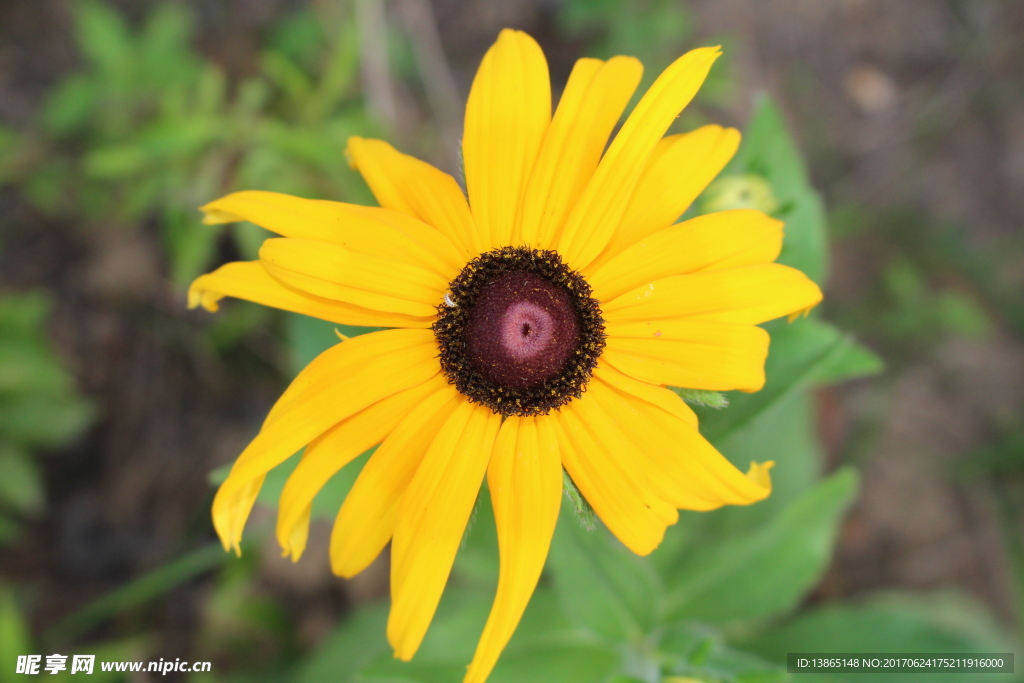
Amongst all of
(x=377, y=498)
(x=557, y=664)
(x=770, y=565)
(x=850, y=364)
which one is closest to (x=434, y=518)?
(x=377, y=498)

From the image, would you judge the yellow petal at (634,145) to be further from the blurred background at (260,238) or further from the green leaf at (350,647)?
the green leaf at (350,647)

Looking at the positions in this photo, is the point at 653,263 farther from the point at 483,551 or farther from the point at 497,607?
the point at 483,551

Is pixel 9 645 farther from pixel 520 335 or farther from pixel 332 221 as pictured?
pixel 520 335

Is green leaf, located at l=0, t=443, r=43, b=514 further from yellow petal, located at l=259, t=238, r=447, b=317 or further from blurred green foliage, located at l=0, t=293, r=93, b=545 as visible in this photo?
yellow petal, located at l=259, t=238, r=447, b=317

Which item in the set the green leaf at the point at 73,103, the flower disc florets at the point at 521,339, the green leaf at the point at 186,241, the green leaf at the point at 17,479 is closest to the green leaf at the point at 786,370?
the flower disc florets at the point at 521,339

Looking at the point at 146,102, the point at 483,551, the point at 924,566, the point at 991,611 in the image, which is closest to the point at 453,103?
the point at 146,102
